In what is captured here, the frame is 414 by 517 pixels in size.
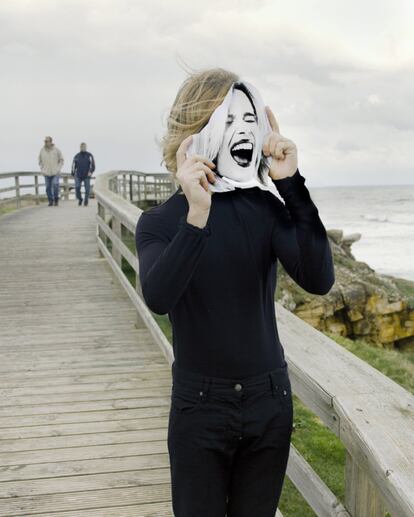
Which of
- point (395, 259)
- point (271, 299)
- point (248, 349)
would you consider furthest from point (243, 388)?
point (395, 259)

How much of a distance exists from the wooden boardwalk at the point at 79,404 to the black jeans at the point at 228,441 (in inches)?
48.4

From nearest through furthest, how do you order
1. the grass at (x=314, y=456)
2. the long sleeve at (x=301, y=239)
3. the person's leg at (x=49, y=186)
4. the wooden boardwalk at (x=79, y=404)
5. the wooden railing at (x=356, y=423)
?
the wooden railing at (x=356, y=423) < the long sleeve at (x=301, y=239) < the wooden boardwalk at (x=79, y=404) < the grass at (x=314, y=456) < the person's leg at (x=49, y=186)

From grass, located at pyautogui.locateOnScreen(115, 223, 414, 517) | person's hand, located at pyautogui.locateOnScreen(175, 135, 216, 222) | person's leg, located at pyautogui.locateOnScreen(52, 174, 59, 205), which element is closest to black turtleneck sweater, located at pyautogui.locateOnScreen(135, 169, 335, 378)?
person's hand, located at pyautogui.locateOnScreen(175, 135, 216, 222)

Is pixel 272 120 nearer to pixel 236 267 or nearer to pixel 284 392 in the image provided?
pixel 236 267

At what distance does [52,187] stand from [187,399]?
721 inches

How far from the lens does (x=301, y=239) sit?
157 centimetres

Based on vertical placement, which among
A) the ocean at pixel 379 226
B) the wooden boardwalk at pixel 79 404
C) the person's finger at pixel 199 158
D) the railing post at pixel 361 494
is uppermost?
the person's finger at pixel 199 158

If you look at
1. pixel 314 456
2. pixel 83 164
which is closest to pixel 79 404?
pixel 314 456

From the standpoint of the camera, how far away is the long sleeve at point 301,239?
158 centimetres

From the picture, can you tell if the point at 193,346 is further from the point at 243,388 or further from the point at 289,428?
the point at 289,428

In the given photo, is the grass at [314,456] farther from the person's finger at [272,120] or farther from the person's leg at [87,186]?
the person's leg at [87,186]

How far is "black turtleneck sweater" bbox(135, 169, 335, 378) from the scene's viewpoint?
159 cm

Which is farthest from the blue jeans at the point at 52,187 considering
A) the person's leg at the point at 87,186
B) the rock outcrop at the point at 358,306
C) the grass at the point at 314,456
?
the grass at the point at 314,456

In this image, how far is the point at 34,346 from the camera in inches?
210
